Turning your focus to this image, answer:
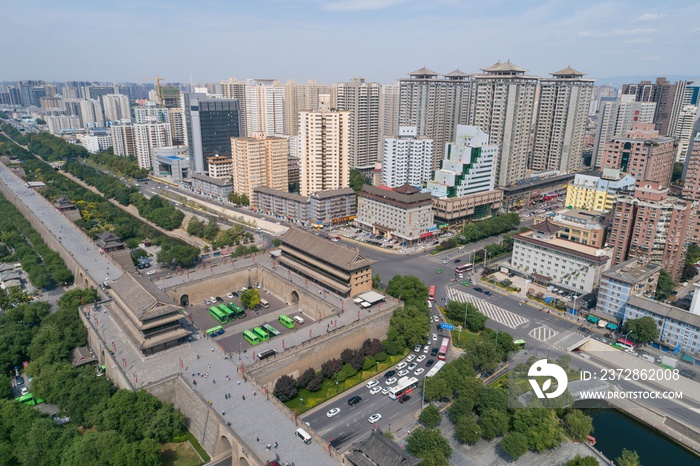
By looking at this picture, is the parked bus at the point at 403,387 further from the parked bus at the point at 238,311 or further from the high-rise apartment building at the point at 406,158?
the high-rise apartment building at the point at 406,158

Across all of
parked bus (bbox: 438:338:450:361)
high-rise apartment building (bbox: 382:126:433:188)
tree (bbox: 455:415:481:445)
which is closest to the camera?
tree (bbox: 455:415:481:445)

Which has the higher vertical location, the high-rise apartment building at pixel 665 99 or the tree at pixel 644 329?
the high-rise apartment building at pixel 665 99

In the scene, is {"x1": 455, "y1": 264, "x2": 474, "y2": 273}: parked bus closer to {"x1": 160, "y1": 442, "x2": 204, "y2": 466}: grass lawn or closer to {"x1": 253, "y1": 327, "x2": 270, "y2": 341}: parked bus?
{"x1": 253, "y1": 327, "x2": 270, "y2": 341}: parked bus

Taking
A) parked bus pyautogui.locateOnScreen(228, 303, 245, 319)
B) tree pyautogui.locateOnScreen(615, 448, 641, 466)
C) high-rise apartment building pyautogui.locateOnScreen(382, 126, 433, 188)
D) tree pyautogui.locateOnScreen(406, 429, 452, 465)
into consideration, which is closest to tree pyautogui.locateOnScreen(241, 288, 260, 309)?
parked bus pyautogui.locateOnScreen(228, 303, 245, 319)

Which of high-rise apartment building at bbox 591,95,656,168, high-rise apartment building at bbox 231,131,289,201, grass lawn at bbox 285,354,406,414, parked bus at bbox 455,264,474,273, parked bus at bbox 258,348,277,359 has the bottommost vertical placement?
grass lawn at bbox 285,354,406,414

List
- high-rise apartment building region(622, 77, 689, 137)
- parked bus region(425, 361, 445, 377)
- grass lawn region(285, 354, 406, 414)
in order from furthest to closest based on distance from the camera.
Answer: high-rise apartment building region(622, 77, 689, 137)
parked bus region(425, 361, 445, 377)
grass lawn region(285, 354, 406, 414)

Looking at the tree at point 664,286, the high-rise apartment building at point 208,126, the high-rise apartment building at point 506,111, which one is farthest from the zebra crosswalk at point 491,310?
the high-rise apartment building at point 208,126

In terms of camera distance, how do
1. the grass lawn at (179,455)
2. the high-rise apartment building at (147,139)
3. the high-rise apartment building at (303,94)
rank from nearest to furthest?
the grass lawn at (179,455) → the high-rise apartment building at (147,139) → the high-rise apartment building at (303,94)

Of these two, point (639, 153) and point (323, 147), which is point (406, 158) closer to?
point (323, 147)
